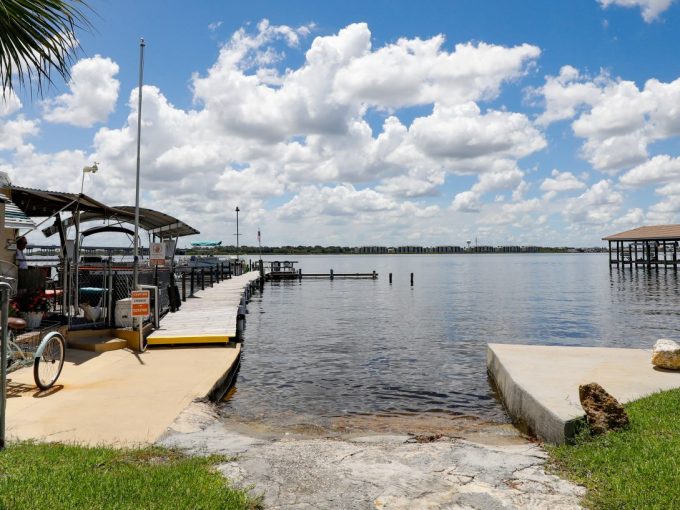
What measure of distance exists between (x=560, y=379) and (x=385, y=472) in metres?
5.41

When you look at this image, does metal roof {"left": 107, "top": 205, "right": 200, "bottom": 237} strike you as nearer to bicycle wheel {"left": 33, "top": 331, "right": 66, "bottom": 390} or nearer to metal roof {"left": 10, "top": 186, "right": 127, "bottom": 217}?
metal roof {"left": 10, "top": 186, "right": 127, "bottom": 217}

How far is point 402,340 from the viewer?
21875 mm

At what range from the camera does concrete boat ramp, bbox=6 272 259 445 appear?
23.6 ft

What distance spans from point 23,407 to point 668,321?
29.3 metres

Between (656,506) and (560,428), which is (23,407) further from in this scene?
(656,506)

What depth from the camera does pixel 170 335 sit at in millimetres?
14969

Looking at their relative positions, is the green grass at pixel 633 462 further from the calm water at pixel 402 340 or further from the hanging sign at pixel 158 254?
the hanging sign at pixel 158 254

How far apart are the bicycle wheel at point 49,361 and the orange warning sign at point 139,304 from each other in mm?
3636

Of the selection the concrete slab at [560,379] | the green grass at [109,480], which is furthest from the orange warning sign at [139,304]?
the concrete slab at [560,379]

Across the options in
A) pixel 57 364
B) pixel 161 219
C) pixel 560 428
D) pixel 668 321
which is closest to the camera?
pixel 560 428

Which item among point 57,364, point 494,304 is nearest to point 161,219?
point 57,364

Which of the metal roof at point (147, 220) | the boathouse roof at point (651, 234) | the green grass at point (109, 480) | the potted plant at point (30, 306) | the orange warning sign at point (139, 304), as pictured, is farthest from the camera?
the boathouse roof at point (651, 234)

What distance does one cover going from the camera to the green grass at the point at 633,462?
15.9 ft

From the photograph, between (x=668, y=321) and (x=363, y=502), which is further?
(x=668, y=321)
